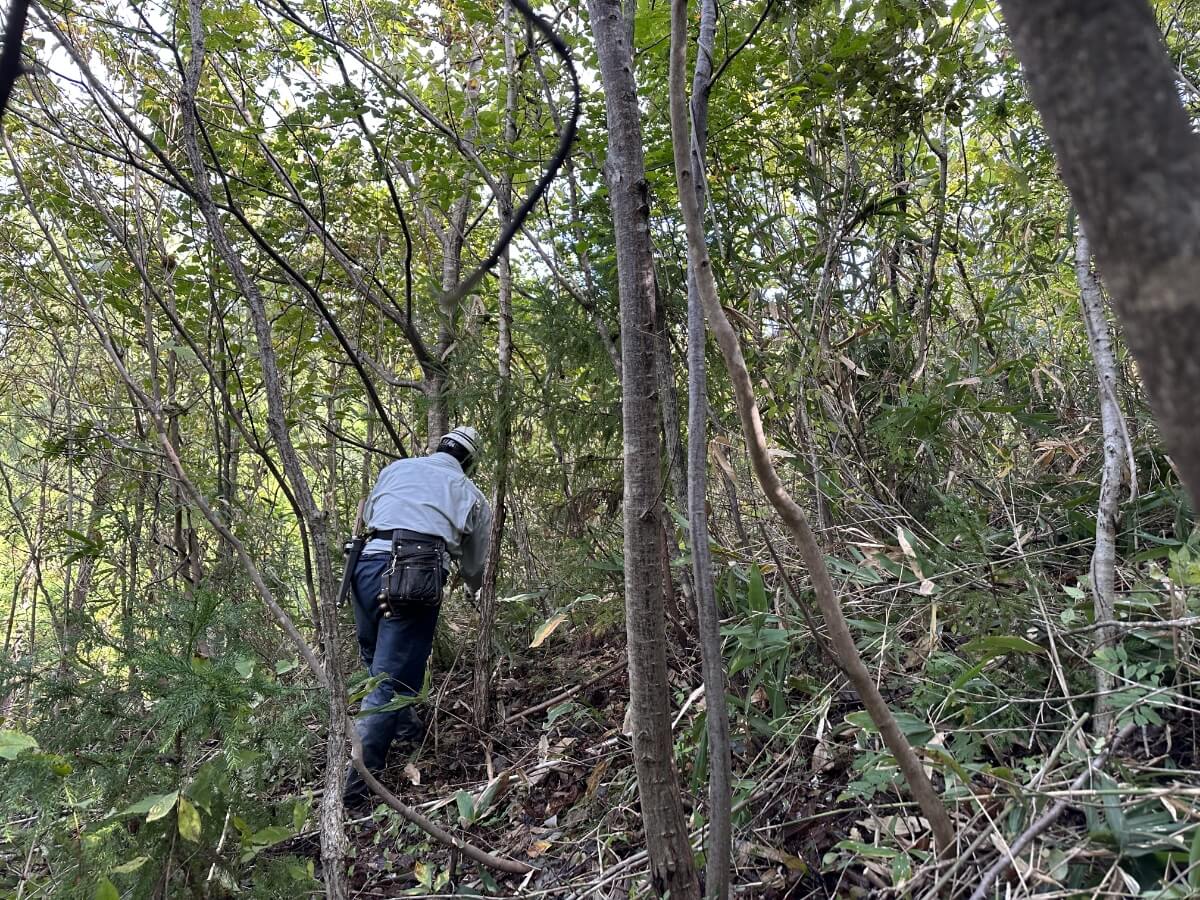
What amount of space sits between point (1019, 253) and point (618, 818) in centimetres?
341

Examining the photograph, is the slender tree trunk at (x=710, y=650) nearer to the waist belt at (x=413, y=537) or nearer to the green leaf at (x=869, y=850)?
the green leaf at (x=869, y=850)

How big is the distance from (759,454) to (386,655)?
3.12 meters

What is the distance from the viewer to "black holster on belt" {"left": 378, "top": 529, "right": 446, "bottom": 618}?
3.98 m

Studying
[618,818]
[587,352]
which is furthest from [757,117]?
[618,818]

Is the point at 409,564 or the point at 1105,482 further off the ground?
the point at 409,564

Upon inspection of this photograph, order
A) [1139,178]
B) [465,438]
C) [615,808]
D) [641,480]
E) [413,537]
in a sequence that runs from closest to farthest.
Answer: [1139,178], [641,480], [615,808], [413,537], [465,438]

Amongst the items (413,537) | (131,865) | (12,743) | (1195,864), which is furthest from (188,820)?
(1195,864)

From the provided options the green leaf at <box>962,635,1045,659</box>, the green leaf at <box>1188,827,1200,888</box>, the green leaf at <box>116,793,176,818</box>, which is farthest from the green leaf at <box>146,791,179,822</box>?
the green leaf at <box>1188,827,1200,888</box>

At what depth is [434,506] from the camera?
418 cm

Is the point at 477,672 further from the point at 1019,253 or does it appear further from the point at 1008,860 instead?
the point at 1019,253

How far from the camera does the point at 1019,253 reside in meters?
3.97

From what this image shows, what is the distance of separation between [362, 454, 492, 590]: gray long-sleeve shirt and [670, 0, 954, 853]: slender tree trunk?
2.90 metres

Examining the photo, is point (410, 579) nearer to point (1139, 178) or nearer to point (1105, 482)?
point (1105, 482)

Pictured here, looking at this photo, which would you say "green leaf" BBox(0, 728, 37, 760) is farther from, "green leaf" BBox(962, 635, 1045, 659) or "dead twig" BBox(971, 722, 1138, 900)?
"green leaf" BBox(962, 635, 1045, 659)
